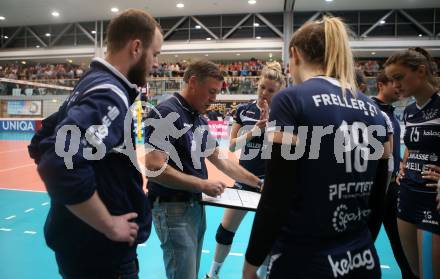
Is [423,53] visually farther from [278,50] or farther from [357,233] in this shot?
[278,50]

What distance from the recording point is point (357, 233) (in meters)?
1.42

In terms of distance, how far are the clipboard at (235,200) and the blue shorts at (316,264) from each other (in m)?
0.65

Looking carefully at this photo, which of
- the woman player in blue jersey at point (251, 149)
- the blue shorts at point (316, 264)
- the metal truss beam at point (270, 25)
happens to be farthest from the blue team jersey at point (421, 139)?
the metal truss beam at point (270, 25)

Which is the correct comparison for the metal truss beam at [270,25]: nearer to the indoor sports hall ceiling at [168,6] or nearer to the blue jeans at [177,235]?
the indoor sports hall ceiling at [168,6]

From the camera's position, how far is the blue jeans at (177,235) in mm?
2301

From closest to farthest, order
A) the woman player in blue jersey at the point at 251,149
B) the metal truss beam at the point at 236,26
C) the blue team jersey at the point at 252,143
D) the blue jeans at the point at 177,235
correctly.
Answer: the blue jeans at the point at 177,235
the woman player in blue jersey at the point at 251,149
the blue team jersey at the point at 252,143
the metal truss beam at the point at 236,26

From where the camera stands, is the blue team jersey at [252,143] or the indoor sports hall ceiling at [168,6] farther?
the indoor sports hall ceiling at [168,6]

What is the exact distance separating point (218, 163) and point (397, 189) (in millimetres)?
1675

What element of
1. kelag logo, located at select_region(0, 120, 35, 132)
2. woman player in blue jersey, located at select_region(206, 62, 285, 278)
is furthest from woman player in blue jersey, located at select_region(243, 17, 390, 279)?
kelag logo, located at select_region(0, 120, 35, 132)

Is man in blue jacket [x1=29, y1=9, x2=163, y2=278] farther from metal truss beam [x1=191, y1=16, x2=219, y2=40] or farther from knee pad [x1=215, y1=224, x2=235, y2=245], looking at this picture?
metal truss beam [x1=191, y1=16, x2=219, y2=40]

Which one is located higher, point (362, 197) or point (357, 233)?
point (362, 197)

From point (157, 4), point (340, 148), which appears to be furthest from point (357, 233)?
point (157, 4)

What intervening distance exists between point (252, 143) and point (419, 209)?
5.16ft

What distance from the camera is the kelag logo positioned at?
19153 millimetres
